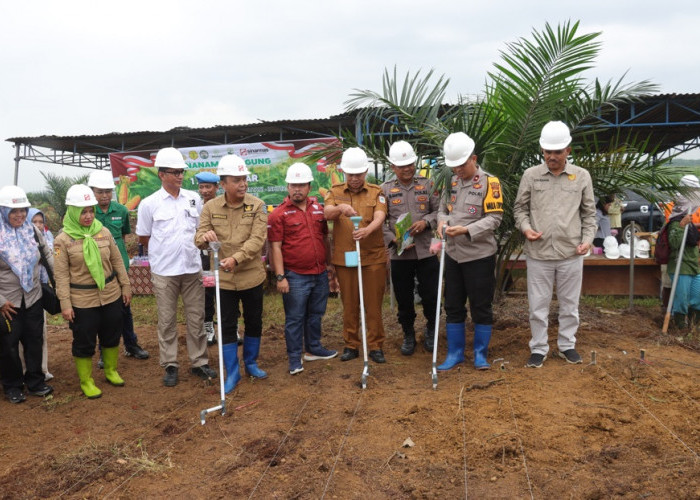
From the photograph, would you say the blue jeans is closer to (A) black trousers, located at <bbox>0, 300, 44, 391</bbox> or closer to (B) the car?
(A) black trousers, located at <bbox>0, 300, 44, 391</bbox>

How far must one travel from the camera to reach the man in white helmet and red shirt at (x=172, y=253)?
486 centimetres

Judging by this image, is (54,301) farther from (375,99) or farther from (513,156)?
(513,156)

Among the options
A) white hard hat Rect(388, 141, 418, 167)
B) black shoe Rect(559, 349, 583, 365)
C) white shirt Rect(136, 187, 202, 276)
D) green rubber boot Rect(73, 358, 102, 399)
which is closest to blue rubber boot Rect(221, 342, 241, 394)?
white shirt Rect(136, 187, 202, 276)

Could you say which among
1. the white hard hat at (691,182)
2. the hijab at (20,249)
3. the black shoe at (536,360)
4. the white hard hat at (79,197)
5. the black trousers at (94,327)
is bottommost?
the black shoe at (536,360)

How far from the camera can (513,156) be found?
5.53 m

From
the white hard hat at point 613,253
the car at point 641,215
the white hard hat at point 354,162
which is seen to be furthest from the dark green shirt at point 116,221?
the car at point 641,215

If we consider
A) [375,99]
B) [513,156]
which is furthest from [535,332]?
[375,99]

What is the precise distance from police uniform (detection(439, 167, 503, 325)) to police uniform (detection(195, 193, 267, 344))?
1.58 meters

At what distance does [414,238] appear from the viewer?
5.14 meters

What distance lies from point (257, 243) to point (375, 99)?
2179mm

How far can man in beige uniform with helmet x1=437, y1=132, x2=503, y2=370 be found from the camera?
4.59m

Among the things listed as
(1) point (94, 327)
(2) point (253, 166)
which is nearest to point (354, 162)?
(1) point (94, 327)

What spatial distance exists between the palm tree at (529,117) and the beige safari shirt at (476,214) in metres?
0.53

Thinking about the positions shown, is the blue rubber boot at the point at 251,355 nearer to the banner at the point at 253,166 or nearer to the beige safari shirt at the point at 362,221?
the beige safari shirt at the point at 362,221
